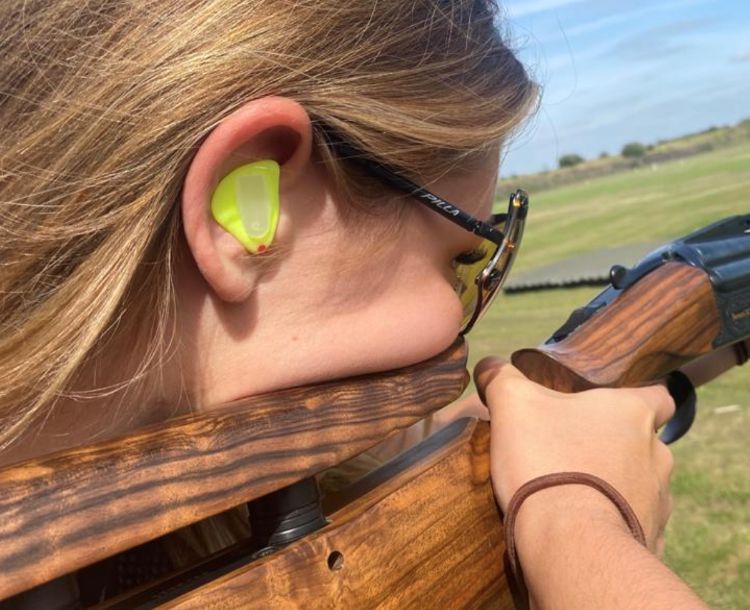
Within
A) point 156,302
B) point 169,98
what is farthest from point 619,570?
point 169,98

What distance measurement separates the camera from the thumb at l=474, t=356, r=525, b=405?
4.87 ft

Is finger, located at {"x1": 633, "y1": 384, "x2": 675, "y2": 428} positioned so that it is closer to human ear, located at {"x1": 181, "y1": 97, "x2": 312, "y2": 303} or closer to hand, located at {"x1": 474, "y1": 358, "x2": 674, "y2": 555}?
hand, located at {"x1": 474, "y1": 358, "x2": 674, "y2": 555}

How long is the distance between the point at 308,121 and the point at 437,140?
229 millimetres

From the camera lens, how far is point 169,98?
42.3 inches

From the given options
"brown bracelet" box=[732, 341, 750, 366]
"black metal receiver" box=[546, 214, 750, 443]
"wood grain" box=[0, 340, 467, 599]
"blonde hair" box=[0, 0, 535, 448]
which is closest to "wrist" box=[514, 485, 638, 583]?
"wood grain" box=[0, 340, 467, 599]

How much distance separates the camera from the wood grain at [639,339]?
5.12 feet

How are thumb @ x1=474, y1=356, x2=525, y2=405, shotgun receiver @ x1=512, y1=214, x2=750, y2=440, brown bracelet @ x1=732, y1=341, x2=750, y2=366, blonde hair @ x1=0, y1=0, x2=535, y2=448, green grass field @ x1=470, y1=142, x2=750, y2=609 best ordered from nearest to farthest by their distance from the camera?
blonde hair @ x1=0, y1=0, x2=535, y2=448 < thumb @ x1=474, y1=356, x2=525, y2=405 < shotgun receiver @ x1=512, y1=214, x2=750, y2=440 < brown bracelet @ x1=732, y1=341, x2=750, y2=366 < green grass field @ x1=470, y1=142, x2=750, y2=609

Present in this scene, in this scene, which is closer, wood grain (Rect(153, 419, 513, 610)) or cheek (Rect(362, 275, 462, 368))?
wood grain (Rect(153, 419, 513, 610))

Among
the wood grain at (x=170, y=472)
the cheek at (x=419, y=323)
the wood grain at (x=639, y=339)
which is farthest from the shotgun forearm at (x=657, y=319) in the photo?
the wood grain at (x=170, y=472)

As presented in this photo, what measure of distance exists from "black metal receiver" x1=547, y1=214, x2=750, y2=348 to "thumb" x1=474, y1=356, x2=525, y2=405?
0.44 metres

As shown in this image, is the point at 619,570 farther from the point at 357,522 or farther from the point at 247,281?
the point at 247,281

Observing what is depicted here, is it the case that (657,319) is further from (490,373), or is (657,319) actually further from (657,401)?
(490,373)

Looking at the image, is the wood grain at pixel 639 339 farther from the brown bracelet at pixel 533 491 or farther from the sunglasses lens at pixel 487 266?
the brown bracelet at pixel 533 491

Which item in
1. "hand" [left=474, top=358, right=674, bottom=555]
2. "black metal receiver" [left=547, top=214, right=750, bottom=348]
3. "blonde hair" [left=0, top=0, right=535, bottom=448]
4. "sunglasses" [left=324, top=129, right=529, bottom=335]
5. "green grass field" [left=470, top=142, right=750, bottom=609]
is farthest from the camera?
"green grass field" [left=470, top=142, right=750, bottom=609]
